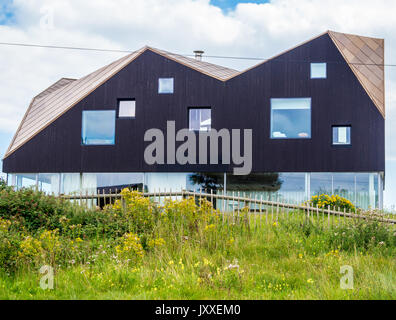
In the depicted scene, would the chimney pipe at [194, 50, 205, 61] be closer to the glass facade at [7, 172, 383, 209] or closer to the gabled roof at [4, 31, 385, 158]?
the gabled roof at [4, 31, 385, 158]

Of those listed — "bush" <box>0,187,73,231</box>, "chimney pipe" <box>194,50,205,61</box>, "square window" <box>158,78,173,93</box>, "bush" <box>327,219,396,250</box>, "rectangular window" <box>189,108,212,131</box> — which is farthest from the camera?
"chimney pipe" <box>194,50,205,61</box>

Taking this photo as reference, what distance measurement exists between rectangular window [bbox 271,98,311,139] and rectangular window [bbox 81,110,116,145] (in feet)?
22.2

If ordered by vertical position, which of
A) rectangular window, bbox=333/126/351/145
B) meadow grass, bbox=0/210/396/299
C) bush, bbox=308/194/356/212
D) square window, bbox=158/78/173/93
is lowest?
meadow grass, bbox=0/210/396/299

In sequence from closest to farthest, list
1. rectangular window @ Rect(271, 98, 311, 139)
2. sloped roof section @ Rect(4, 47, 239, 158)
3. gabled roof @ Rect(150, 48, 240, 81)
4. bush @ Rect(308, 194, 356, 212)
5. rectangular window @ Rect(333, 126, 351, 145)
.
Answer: bush @ Rect(308, 194, 356, 212)
rectangular window @ Rect(333, 126, 351, 145)
rectangular window @ Rect(271, 98, 311, 139)
gabled roof @ Rect(150, 48, 240, 81)
sloped roof section @ Rect(4, 47, 239, 158)

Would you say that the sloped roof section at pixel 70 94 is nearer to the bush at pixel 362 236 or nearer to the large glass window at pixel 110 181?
the large glass window at pixel 110 181

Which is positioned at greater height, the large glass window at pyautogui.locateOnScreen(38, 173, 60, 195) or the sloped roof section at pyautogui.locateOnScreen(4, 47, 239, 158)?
the sloped roof section at pyautogui.locateOnScreen(4, 47, 239, 158)

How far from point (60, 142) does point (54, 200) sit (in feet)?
36.5

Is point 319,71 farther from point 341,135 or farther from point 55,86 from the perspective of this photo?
point 55,86

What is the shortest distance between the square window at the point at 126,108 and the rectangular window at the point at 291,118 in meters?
5.89

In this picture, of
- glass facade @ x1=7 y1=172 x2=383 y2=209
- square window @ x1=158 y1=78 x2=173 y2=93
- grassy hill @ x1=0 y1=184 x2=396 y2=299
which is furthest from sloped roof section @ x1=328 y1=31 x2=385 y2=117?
grassy hill @ x1=0 y1=184 x2=396 y2=299

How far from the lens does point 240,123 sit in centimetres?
2062

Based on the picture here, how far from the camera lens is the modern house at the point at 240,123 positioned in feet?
65.5

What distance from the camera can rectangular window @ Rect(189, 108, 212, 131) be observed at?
2100 cm
